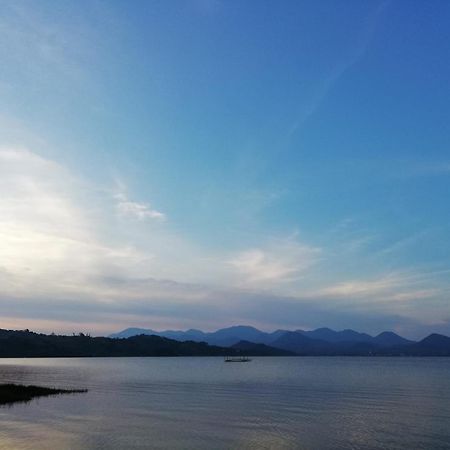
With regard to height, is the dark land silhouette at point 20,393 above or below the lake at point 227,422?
above

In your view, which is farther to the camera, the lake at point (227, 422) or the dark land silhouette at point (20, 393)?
the dark land silhouette at point (20, 393)

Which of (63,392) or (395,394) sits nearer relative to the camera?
(63,392)

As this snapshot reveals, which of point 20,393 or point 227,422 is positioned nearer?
point 227,422

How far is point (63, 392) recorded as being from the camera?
295 feet

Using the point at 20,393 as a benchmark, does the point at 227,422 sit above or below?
below

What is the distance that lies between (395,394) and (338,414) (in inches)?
1446

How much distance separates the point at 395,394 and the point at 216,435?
5977cm

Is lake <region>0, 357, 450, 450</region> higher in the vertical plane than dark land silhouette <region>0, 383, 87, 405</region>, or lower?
lower

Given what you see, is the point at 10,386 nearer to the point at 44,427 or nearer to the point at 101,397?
the point at 101,397

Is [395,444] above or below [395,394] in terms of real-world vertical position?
below

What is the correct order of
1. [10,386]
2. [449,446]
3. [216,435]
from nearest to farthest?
[449,446]
[216,435]
[10,386]

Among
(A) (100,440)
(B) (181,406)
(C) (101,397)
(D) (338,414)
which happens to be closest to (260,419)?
(D) (338,414)

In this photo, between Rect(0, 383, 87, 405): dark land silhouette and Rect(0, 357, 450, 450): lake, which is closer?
Answer: Rect(0, 357, 450, 450): lake

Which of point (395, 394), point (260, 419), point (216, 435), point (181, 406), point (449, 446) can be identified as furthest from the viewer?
point (395, 394)
